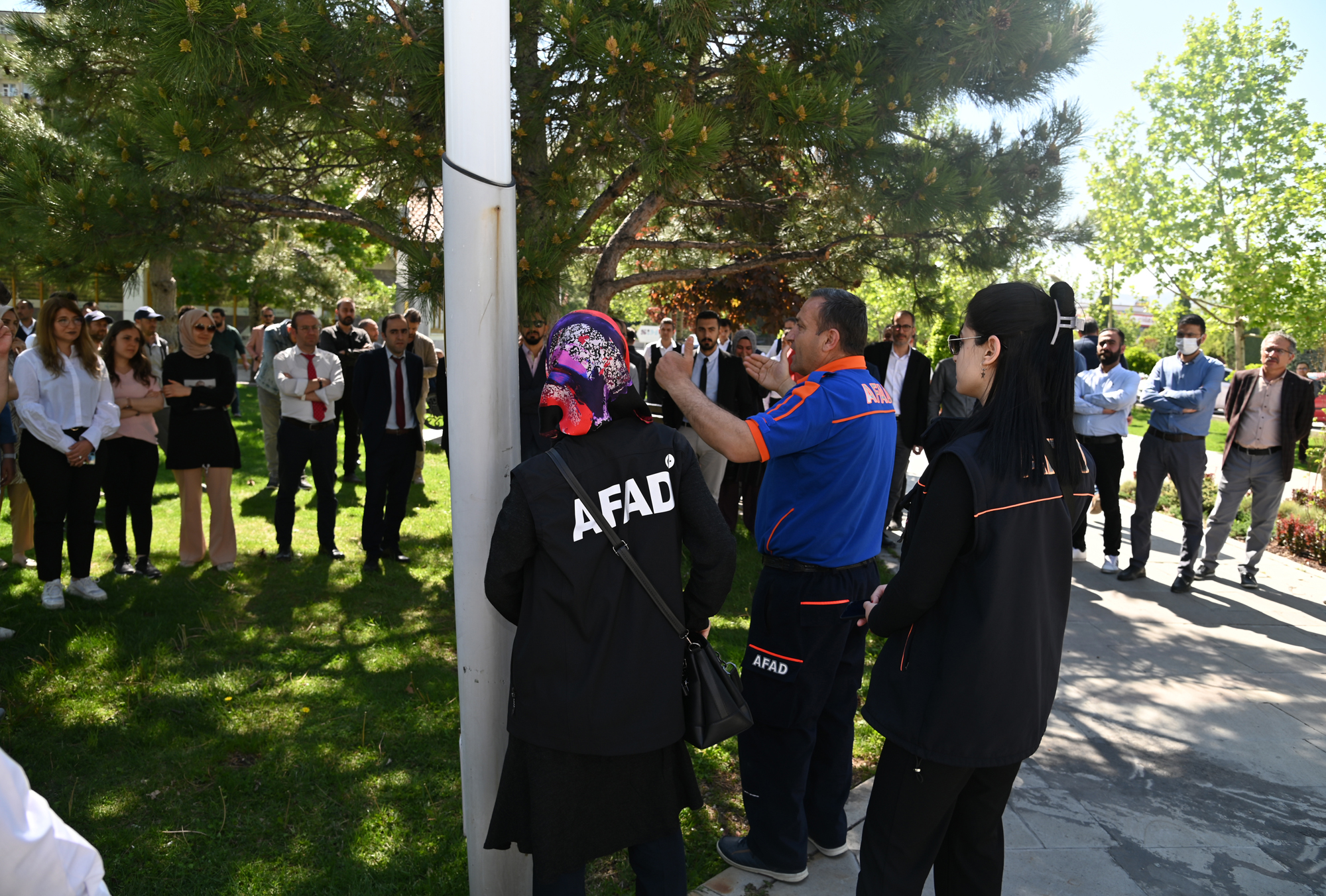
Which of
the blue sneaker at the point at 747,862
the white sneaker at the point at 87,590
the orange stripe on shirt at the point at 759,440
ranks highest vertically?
the orange stripe on shirt at the point at 759,440

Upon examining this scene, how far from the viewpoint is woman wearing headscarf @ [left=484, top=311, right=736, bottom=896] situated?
2330mm

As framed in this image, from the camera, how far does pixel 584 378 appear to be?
235 centimetres

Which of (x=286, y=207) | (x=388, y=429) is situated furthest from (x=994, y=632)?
(x=388, y=429)

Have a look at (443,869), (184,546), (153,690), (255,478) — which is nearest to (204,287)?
(255,478)

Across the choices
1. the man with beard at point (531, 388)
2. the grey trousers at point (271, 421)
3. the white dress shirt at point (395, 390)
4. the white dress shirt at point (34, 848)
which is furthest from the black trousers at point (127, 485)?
the white dress shirt at point (34, 848)

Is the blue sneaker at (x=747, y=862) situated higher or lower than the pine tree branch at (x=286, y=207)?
lower

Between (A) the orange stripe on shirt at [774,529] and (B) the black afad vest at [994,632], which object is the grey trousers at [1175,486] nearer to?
(A) the orange stripe on shirt at [774,529]

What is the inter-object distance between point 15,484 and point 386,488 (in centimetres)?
266

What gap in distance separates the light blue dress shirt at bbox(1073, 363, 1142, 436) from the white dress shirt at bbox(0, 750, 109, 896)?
7.98m

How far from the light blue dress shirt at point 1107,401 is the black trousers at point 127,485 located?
25.1ft

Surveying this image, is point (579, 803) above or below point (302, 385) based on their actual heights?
below

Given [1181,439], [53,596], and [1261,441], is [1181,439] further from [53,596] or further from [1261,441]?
[53,596]

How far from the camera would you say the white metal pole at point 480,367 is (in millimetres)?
2512

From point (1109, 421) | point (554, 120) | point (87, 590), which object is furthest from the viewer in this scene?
point (1109, 421)
